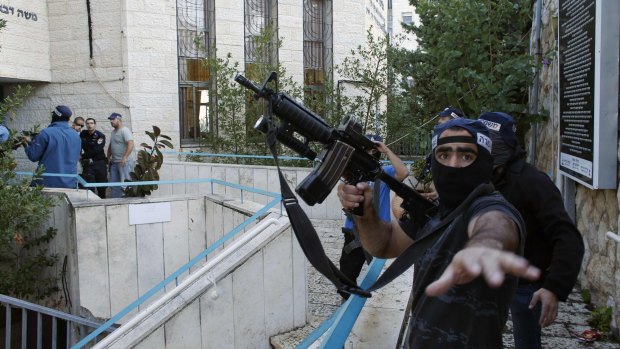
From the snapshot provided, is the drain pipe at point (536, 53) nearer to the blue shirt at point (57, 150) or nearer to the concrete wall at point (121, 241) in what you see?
the concrete wall at point (121, 241)

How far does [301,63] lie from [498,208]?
1143 centimetres

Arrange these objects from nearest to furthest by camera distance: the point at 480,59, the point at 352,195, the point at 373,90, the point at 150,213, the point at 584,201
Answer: the point at 352,195 → the point at 584,201 → the point at 480,59 → the point at 150,213 → the point at 373,90

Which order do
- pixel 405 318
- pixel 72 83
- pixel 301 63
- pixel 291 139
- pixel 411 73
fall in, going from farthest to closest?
pixel 301 63 < pixel 72 83 < pixel 411 73 < pixel 405 318 < pixel 291 139

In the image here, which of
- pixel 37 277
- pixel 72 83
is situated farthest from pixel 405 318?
pixel 72 83

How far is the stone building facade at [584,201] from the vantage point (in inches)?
152

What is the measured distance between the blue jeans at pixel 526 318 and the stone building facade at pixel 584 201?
4.47 ft

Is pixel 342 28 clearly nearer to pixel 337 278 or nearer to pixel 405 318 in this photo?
pixel 405 318

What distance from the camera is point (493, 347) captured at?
5.42 ft

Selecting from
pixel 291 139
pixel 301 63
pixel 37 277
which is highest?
pixel 301 63

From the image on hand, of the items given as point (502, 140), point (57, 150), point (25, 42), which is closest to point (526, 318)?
point (502, 140)

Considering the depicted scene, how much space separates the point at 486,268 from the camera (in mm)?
1116

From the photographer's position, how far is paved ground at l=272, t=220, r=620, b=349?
3.61 metres

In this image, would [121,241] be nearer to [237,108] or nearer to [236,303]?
[236,303]

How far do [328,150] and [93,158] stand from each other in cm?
761
